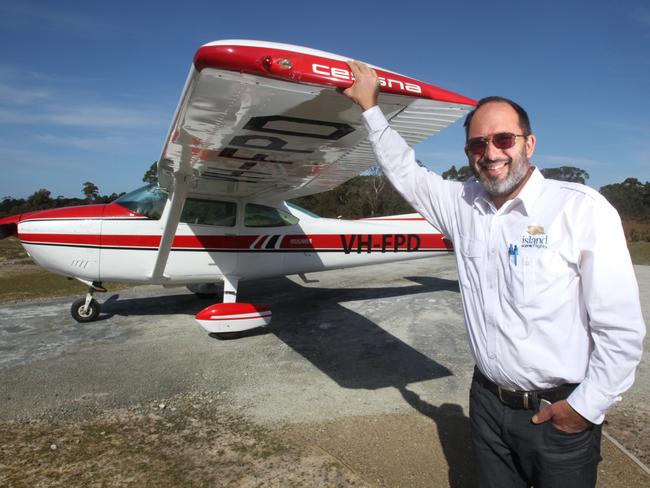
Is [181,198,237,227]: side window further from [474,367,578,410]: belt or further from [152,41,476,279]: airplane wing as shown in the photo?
[474,367,578,410]: belt

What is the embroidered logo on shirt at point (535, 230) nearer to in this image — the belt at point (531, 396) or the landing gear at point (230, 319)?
the belt at point (531, 396)

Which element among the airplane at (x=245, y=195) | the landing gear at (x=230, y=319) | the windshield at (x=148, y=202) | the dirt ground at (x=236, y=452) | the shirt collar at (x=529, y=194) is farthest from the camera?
the windshield at (x=148, y=202)

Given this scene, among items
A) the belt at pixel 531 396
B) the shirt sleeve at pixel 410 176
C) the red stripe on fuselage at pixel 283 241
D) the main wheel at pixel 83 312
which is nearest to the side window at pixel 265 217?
the red stripe on fuselage at pixel 283 241

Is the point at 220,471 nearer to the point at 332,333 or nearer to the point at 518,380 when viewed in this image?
the point at 518,380

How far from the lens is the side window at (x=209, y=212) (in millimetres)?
6273

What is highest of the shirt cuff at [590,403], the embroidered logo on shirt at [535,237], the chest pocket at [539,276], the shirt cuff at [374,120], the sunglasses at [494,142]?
the shirt cuff at [374,120]

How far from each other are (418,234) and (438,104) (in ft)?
17.2

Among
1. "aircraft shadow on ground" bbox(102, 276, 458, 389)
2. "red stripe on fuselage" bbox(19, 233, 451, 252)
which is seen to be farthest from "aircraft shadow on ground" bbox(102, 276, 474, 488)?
"red stripe on fuselage" bbox(19, 233, 451, 252)

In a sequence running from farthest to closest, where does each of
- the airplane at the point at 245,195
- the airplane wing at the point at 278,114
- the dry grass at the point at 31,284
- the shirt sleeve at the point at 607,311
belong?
the dry grass at the point at 31,284
the airplane at the point at 245,195
the airplane wing at the point at 278,114
the shirt sleeve at the point at 607,311

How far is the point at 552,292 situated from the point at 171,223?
495cm

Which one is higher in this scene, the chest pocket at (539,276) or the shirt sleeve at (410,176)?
the shirt sleeve at (410,176)

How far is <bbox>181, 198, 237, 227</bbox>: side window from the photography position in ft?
20.6

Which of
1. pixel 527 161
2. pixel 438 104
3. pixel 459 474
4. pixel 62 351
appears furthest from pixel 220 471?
pixel 62 351

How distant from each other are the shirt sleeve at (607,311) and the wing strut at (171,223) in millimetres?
4546
